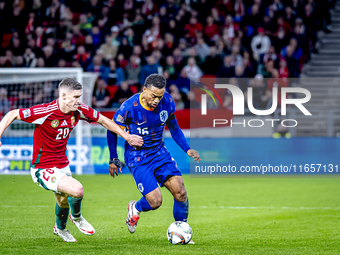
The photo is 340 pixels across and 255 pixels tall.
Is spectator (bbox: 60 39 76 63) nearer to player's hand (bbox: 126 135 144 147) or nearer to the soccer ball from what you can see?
player's hand (bbox: 126 135 144 147)

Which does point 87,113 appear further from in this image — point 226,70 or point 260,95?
point 226,70

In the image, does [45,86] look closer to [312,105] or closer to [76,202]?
[312,105]

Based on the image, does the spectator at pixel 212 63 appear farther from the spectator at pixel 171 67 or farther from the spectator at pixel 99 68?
the spectator at pixel 99 68

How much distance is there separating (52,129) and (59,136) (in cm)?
12

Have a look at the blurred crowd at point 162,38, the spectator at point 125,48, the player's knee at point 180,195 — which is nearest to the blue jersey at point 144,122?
the player's knee at point 180,195

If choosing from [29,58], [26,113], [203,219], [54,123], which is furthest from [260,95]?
[26,113]

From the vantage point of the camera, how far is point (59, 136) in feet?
19.6

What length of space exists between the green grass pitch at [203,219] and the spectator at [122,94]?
3.35 m

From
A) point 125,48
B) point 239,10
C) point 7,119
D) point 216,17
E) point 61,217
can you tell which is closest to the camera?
point 7,119

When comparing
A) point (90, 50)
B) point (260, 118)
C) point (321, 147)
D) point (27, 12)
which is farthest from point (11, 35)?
point (321, 147)

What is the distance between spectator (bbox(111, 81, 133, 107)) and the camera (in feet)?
50.7

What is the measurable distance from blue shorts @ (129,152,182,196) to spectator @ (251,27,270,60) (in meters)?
11.5

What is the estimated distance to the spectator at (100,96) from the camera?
1555cm

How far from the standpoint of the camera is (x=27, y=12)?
18.8 meters
